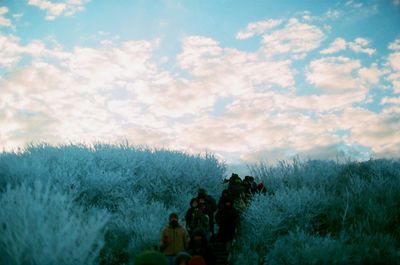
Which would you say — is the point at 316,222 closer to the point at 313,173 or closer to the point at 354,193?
the point at 354,193

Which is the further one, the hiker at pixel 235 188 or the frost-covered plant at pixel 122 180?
the hiker at pixel 235 188

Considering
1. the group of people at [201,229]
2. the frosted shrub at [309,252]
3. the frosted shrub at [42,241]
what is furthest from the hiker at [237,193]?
the frosted shrub at [42,241]

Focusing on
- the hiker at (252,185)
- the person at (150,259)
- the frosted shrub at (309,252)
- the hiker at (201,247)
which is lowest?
the frosted shrub at (309,252)

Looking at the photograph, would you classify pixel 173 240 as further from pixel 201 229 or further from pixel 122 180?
pixel 122 180

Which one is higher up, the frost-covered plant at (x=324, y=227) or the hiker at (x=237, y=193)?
the hiker at (x=237, y=193)

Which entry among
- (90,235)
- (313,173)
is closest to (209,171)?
(313,173)

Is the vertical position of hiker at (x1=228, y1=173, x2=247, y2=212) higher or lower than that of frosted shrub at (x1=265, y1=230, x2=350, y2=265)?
higher

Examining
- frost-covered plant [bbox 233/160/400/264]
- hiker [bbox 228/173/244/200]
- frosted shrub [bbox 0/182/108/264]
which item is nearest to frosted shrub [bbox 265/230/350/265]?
frost-covered plant [bbox 233/160/400/264]

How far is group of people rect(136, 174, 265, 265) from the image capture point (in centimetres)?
→ 709

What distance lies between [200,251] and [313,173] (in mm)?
11871

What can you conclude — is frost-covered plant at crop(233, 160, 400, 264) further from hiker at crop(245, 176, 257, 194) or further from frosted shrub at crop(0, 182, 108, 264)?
frosted shrub at crop(0, 182, 108, 264)

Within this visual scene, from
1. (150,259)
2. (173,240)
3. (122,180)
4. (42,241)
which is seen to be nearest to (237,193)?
(122,180)

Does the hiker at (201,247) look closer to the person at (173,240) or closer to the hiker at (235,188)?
the person at (173,240)

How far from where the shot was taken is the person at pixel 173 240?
741cm
